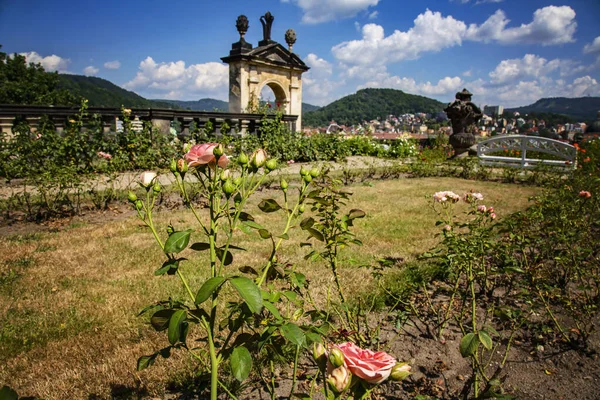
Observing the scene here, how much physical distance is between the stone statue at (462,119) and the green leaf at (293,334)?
519 inches

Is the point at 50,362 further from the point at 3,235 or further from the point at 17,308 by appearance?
the point at 3,235

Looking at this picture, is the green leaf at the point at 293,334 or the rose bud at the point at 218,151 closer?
the green leaf at the point at 293,334

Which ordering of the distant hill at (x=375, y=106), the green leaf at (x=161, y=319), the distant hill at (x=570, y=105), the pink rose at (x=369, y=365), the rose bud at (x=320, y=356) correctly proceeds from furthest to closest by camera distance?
1. the distant hill at (x=570, y=105)
2. the distant hill at (x=375, y=106)
3. the green leaf at (x=161, y=319)
4. the rose bud at (x=320, y=356)
5. the pink rose at (x=369, y=365)

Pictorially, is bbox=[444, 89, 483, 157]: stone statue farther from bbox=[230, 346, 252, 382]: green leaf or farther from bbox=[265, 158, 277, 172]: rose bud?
bbox=[230, 346, 252, 382]: green leaf

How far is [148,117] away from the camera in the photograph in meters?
7.97

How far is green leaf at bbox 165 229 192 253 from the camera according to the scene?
98 cm

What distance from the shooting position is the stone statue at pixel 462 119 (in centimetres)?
1289

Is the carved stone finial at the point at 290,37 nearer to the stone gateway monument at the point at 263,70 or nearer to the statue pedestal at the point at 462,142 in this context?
the stone gateway monument at the point at 263,70

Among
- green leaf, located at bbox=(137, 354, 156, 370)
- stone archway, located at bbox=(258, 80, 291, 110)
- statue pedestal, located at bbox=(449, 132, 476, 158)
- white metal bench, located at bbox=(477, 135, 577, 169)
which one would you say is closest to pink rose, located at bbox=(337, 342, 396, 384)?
green leaf, located at bbox=(137, 354, 156, 370)

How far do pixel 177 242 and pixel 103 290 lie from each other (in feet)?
6.94

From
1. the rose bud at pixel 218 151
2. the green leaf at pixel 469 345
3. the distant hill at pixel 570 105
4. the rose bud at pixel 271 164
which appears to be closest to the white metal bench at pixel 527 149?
the green leaf at pixel 469 345

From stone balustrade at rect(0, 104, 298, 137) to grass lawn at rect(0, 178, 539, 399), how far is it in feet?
12.3

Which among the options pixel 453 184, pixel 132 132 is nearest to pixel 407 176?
pixel 453 184

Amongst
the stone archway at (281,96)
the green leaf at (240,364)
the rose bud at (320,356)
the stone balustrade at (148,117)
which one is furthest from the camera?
the stone archway at (281,96)
